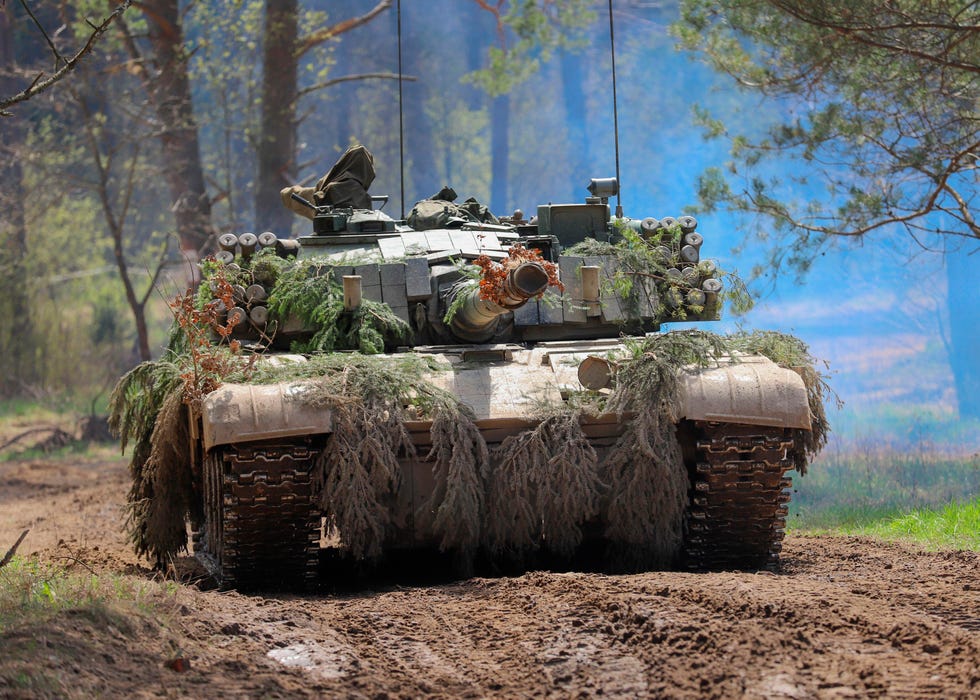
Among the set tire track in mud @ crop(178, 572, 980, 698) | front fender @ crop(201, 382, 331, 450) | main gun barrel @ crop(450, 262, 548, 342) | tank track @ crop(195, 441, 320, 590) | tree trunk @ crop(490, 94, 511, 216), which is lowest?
tire track in mud @ crop(178, 572, 980, 698)

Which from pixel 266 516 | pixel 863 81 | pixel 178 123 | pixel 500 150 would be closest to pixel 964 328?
pixel 863 81

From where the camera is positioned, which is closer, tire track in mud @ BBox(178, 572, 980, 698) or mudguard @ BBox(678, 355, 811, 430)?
tire track in mud @ BBox(178, 572, 980, 698)

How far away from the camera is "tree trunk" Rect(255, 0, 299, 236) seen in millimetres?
21375

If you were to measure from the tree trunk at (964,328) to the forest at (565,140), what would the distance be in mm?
35

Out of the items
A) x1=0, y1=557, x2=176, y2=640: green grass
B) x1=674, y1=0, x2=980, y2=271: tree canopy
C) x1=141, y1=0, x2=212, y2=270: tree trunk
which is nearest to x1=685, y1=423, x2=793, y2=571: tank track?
x1=0, y1=557, x2=176, y2=640: green grass

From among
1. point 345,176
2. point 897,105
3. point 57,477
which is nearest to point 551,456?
point 345,176

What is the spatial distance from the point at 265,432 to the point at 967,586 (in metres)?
3.89

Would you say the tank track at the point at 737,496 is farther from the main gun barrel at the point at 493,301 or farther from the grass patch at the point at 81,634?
the grass patch at the point at 81,634

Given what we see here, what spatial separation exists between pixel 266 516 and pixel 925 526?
5.64m

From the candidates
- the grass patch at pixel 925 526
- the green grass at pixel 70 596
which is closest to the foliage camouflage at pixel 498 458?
the green grass at pixel 70 596

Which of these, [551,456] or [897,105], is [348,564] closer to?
[551,456]

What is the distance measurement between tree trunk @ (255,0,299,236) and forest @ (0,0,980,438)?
0.04 metres

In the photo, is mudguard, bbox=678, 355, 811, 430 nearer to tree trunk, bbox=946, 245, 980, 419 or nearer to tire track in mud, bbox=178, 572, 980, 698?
tire track in mud, bbox=178, 572, 980, 698

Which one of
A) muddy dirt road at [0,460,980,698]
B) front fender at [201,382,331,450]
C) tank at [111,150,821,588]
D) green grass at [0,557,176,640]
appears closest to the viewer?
muddy dirt road at [0,460,980,698]
